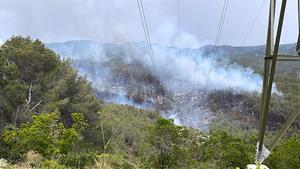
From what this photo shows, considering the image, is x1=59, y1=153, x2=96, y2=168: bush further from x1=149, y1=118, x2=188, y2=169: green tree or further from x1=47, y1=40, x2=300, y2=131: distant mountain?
x1=47, y1=40, x2=300, y2=131: distant mountain

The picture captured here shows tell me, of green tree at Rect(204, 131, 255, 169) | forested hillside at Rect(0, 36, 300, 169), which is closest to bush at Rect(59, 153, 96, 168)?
forested hillside at Rect(0, 36, 300, 169)

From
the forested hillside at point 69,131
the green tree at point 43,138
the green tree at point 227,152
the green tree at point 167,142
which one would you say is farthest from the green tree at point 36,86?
the green tree at point 227,152

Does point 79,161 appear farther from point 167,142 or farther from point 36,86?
point 36,86

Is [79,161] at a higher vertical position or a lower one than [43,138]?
lower

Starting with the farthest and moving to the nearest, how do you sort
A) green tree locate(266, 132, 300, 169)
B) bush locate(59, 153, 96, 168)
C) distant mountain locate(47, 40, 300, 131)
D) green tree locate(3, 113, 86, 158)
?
distant mountain locate(47, 40, 300, 131) → green tree locate(266, 132, 300, 169) → green tree locate(3, 113, 86, 158) → bush locate(59, 153, 96, 168)

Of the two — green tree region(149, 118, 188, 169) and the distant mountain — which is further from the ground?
the distant mountain

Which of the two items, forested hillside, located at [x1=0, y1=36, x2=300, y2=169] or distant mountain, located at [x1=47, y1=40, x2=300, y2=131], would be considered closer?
forested hillside, located at [x1=0, y1=36, x2=300, y2=169]

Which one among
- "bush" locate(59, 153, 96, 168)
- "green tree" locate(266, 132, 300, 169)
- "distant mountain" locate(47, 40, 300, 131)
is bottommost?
"bush" locate(59, 153, 96, 168)

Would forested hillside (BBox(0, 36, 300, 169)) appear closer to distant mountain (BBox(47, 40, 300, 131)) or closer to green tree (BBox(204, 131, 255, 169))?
green tree (BBox(204, 131, 255, 169))

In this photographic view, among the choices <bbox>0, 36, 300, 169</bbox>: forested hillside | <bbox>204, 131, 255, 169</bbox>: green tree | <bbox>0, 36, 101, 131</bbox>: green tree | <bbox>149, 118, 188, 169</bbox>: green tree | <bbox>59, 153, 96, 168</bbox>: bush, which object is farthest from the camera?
<bbox>0, 36, 101, 131</bbox>: green tree

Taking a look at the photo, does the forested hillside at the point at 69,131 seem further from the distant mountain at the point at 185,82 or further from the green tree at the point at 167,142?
the distant mountain at the point at 185,82

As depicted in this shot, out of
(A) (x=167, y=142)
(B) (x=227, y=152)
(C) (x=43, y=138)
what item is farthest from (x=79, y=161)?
(B) (x=227, y=152)

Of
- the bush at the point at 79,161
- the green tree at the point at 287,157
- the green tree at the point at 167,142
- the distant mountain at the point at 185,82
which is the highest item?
the distant mountain at the point at 185,82

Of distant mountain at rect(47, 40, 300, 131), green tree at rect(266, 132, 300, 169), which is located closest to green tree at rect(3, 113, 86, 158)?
green tree at rect(266, 132, 300, 169)
